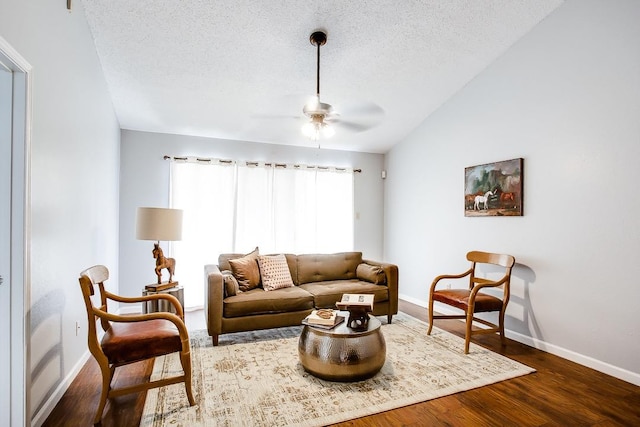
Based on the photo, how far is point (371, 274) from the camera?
13.8ft

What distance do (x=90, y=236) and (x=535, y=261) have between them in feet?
14.3

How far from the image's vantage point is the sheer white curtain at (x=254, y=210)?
477 cm

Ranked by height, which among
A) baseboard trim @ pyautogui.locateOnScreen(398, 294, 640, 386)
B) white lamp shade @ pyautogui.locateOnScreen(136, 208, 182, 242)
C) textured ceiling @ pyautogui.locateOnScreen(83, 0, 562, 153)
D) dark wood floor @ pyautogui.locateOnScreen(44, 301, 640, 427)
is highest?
textured ceiling @ pyautogui.locateOnScreen(83, 0, 562, 153)

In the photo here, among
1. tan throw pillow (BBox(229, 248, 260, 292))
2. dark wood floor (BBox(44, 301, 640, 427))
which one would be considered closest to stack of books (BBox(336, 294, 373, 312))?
dark wood floor (BBox(44, 301, 640, 427))

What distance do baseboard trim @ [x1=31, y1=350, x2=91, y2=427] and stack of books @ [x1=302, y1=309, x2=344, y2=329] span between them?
5.69 feet

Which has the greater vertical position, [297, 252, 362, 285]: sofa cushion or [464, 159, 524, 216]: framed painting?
[464, 159, 524, 216]: framed painting

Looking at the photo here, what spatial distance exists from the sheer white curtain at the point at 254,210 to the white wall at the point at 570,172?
78.6 inches

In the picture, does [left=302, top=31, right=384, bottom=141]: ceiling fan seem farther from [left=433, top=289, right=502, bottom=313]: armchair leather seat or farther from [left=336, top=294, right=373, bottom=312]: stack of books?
[left=433, top=289, right=502, bottom=313]: armchair leather seat

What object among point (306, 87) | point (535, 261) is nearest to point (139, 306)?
point (306, 87)

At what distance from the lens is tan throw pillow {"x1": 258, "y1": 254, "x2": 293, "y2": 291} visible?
3.84 meters

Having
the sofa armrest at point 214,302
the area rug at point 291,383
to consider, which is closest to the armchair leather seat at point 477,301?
the area rug at point 291,383

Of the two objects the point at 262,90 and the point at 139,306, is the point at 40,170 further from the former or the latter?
the point at 139,306

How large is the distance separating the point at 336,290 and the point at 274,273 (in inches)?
29.2

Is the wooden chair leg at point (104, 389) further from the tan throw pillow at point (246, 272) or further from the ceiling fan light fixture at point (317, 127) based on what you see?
the ceiling fan light fixture at point (317, 127)
